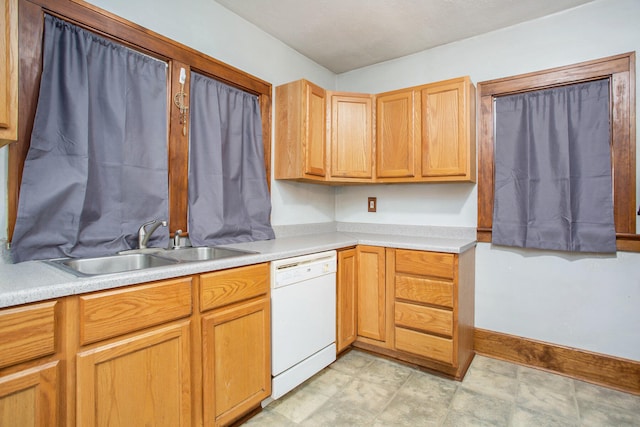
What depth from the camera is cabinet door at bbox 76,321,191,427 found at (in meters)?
1.13

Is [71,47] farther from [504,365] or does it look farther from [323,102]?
[504,365]

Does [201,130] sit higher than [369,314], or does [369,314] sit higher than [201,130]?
[201,130]

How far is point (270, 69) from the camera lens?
2635 mm

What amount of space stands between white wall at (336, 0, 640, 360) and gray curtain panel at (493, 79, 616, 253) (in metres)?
0.17

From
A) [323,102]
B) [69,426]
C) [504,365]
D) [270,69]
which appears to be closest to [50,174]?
[69,426]

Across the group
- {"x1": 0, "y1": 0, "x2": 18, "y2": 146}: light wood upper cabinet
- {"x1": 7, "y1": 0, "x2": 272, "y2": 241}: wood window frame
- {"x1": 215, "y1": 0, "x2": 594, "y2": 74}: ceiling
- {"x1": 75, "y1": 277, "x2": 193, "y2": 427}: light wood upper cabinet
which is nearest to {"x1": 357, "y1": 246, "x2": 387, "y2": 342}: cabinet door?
{"x1": 7, "y1": 0, "x2": 272, "y2": 241}: wood window frame

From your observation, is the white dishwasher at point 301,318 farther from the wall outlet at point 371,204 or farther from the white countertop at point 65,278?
the wall outlet at point 371,204

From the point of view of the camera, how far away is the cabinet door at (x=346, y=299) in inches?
92.4

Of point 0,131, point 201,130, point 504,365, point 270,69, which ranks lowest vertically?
point 504,365

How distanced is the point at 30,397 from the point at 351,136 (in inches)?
98.2

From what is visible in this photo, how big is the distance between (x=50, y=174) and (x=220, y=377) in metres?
1.25

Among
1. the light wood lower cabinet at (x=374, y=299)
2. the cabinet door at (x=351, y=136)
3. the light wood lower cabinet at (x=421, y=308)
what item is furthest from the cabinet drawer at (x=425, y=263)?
the cabinet door at (x=351, y=136)

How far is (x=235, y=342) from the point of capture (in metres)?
1.62

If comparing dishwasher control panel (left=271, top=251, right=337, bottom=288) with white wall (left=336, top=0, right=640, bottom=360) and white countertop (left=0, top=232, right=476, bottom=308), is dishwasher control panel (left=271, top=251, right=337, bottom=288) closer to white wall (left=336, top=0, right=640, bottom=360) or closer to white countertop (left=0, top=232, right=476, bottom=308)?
white countertop (left=0, top=232, right=476, bottom=308)
